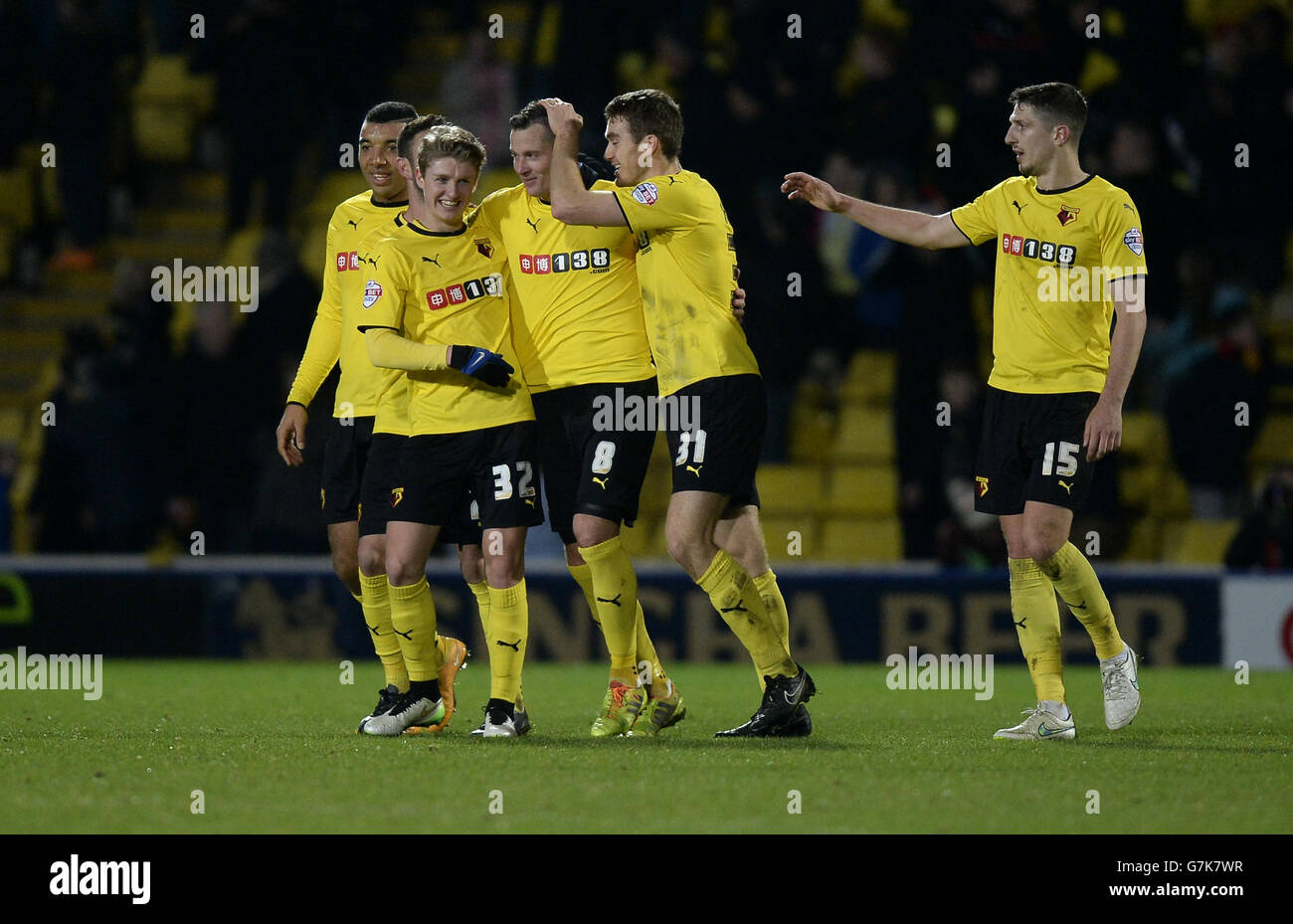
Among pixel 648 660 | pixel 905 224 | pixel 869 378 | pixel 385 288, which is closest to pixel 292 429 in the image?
pixel 385 288

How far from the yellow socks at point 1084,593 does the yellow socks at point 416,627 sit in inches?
87.8

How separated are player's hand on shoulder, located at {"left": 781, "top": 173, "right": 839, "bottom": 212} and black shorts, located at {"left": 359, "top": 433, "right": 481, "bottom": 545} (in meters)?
1.64

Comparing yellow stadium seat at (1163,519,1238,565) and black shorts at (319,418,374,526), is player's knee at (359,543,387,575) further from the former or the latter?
yellow stadium seat at (1163,519,1238,565)

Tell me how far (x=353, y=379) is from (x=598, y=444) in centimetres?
116

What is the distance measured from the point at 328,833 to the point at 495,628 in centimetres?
194

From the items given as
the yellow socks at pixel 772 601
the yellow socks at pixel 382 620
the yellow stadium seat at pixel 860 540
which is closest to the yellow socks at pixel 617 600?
the yellow socks at pixel 772 601

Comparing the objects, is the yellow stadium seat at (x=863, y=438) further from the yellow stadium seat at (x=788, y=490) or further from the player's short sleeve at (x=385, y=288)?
the player's short sleeve at (x=385, y=288)

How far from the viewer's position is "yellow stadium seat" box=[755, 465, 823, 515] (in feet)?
38.0

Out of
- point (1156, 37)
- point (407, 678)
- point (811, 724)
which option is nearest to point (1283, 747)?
point (811, 724)

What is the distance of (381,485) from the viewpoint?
6.57 metres

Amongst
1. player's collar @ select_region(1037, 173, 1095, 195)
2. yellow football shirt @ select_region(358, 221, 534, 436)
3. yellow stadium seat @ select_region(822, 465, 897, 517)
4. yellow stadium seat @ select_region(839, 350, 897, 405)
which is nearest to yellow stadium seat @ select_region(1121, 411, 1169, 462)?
yellow stadium seat @ select_region(822, 465, 897, 517)

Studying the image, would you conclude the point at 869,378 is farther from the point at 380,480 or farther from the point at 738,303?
the point at 380,480
